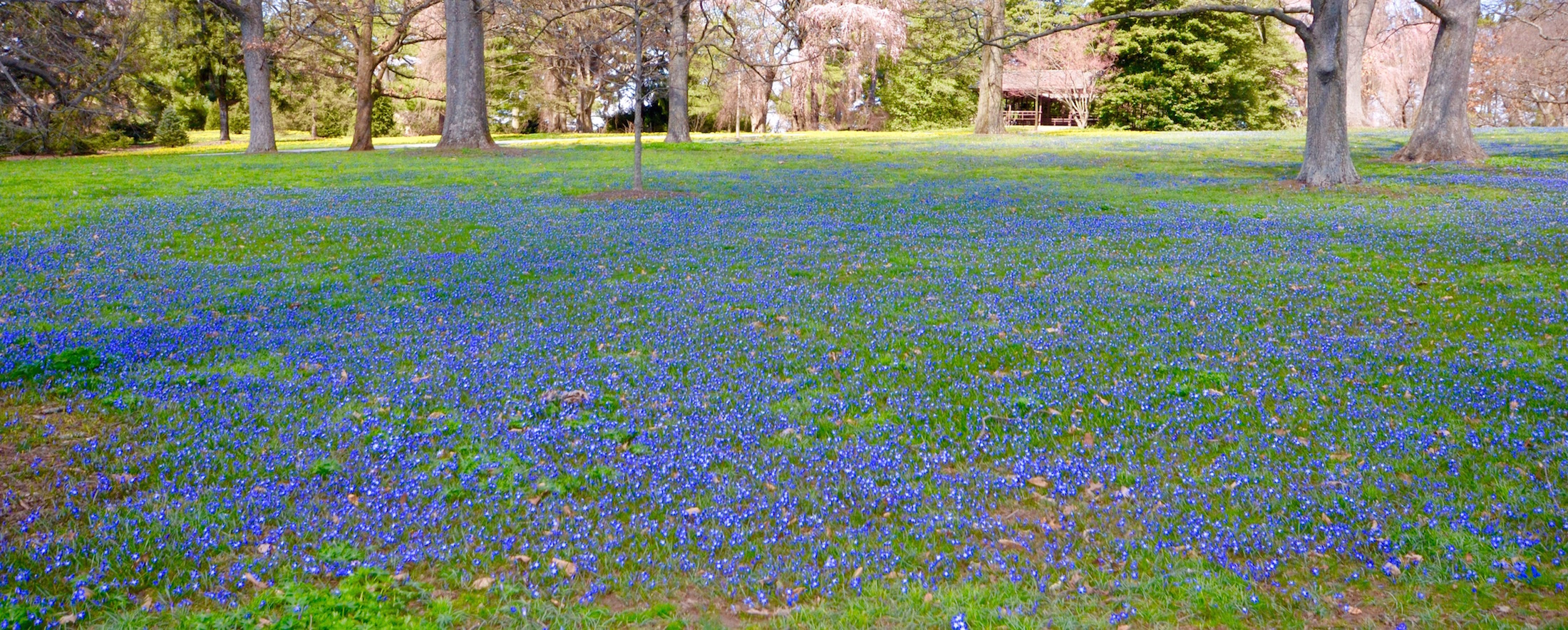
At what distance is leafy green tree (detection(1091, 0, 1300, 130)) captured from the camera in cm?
5109

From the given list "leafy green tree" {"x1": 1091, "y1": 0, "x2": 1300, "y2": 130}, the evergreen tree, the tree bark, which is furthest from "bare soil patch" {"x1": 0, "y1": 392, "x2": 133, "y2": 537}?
"leafy green tree" {"x1": 1091, "y1": 0, "x2": 1300, "y2": 130}

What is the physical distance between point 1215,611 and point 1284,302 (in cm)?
593

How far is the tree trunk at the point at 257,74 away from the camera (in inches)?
1181

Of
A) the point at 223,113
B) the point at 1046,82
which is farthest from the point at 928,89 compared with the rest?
the point at 223,113

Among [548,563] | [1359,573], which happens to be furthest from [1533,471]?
[548,563]

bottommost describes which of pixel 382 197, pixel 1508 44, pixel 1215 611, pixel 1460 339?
pixel 1215 611

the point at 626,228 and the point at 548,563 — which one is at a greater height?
the point at 626,228

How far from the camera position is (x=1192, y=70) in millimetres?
52281

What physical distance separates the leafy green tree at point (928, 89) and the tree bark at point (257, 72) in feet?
124

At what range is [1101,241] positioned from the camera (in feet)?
40.1

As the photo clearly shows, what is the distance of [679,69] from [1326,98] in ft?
73.8

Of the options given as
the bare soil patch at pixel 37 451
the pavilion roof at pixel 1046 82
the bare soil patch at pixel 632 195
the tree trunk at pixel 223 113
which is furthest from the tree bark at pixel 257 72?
the pavilion roof at pixel 1046 82

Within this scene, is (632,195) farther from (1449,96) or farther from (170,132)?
(170,132)

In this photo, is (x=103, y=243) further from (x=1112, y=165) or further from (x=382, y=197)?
(x=1112, y=165)
